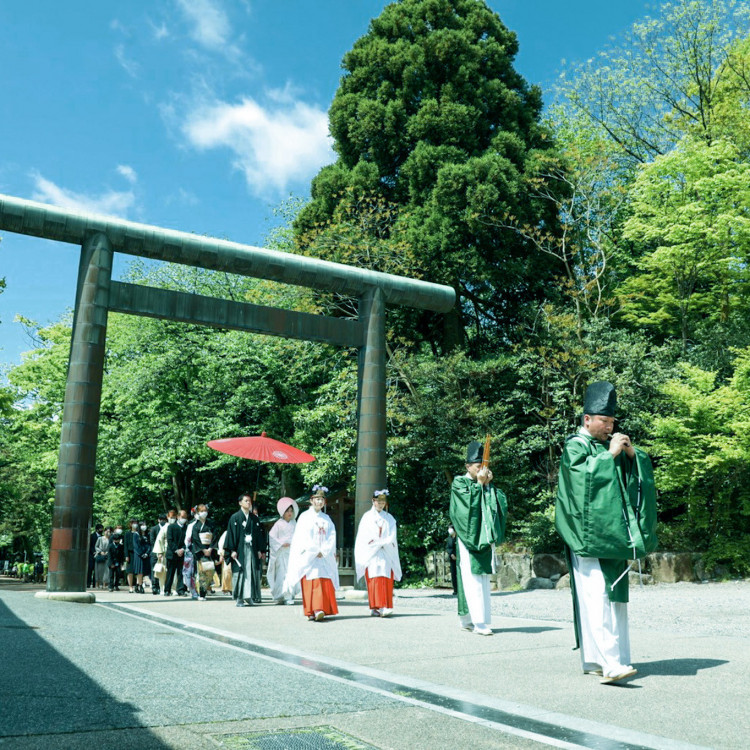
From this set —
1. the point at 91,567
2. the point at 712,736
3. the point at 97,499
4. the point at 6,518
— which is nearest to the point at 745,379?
the point at 712,736

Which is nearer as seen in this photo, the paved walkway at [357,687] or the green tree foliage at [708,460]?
the paved walkway at [357,687]

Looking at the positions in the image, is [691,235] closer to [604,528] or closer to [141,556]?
[141,556]

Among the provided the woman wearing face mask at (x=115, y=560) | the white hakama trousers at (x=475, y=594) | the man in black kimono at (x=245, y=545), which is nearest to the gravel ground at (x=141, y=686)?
the white hakama trousers at (x=475, y=594)

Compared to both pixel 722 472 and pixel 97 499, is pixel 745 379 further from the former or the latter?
pixel 97 499

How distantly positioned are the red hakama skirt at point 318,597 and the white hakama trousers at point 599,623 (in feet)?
18.1

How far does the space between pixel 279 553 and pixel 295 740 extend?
11618 mm

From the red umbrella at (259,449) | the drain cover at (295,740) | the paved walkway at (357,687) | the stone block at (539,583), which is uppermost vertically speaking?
the red umbrella at (259,449)

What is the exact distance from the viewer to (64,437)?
43.7 feet

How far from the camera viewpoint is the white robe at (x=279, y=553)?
49.6 ft

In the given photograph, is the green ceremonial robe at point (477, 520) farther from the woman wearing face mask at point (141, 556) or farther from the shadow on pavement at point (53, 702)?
the woman wearing face mask at point (141, 556)

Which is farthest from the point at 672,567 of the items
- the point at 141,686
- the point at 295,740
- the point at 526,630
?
the point at 295,740

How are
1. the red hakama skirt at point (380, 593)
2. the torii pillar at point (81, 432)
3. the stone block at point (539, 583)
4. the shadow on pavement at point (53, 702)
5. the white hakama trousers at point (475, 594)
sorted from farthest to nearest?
1. the stone block at point (539, 583)
2. the torii pillar at point (81, 432)
3. the red hakama skirt at point (380, 593)
4. the white hakama trousers at point (475, 594)
5. the shadow on pavement at point (53, 702)

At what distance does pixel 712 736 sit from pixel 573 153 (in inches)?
828

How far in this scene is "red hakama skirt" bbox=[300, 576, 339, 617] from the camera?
35.6ft
